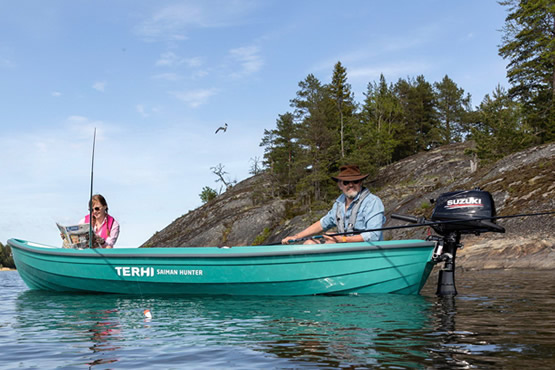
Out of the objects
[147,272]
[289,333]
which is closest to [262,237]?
[147,272]

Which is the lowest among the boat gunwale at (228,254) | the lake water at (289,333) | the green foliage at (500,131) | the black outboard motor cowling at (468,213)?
the lake water at (289,333)

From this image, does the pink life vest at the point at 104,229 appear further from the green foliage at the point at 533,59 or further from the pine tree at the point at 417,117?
the pine tree at the point at 417,117

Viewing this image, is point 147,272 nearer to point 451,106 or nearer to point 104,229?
point 104,229

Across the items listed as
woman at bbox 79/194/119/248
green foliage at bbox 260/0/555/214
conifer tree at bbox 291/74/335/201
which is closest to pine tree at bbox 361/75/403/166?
green foliage at bbox 260/0/555/214

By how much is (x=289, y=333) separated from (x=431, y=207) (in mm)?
18004

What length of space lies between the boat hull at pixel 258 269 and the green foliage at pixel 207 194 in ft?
169

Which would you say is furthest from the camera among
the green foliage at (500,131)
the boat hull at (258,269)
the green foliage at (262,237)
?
the green foliage at (262,237)

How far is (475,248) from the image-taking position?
15.1m

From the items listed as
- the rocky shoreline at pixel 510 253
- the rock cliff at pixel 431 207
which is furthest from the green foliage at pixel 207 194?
the rocky shoreline at pixel 510 253

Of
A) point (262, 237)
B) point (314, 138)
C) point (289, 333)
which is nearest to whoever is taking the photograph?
point (289, 333)

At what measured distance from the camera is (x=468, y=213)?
713 cm

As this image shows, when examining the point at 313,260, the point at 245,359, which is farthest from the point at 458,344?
the point at 313,260

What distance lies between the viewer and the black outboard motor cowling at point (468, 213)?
705 centimetres

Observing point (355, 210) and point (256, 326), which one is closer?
point (256, 326)
